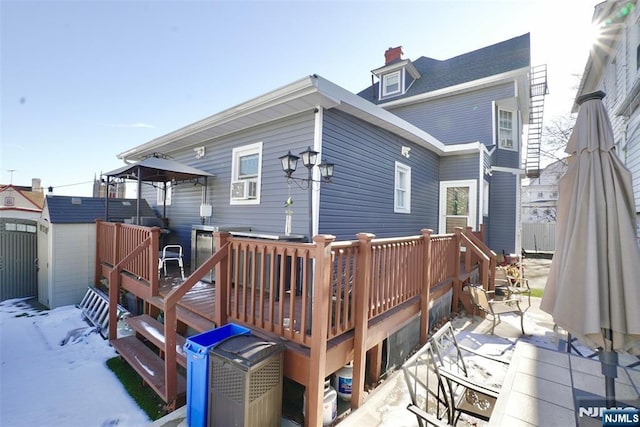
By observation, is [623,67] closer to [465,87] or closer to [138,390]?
[465,87]

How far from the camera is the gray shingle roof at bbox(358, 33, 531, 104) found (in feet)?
31.5

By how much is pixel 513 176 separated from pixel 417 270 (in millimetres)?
7774

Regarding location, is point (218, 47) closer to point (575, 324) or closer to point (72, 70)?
point (72, 70)

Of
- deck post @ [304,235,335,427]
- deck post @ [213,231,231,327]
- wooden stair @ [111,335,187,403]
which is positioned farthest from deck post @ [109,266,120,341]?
deck post @ [304,235,335,427]

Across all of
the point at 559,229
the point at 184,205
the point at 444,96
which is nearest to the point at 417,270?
the point at 559,229

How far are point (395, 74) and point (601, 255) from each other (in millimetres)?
11927

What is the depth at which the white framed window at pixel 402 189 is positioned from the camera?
673 centimetres

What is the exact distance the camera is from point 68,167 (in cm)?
2347

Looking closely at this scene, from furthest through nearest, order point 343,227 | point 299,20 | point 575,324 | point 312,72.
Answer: point 299,20 → point 343,227 → point 312,72 → point 575,324

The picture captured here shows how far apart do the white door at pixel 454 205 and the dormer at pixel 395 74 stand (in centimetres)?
523

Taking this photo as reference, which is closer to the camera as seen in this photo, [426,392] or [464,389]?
[426,392]

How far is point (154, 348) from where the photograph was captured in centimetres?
438

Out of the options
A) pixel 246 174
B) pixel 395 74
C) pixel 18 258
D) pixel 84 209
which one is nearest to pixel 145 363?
pixel 246 174

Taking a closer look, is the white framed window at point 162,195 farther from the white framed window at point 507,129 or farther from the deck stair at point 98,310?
the white framed window at point 507,129
